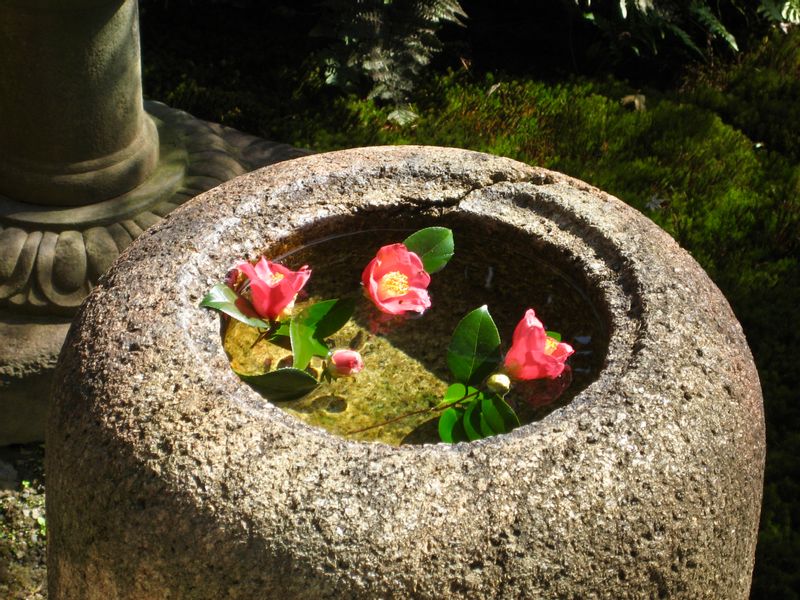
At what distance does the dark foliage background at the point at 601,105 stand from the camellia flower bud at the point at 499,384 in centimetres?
154

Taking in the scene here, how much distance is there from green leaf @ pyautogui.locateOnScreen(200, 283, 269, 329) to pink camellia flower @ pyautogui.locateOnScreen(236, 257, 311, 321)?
2 cm

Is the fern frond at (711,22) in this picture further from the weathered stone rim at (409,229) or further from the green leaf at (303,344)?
the green leaf at (303,344)

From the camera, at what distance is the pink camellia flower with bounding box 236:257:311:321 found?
1879 millimetres

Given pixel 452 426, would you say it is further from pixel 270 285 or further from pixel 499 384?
pixel 270 285

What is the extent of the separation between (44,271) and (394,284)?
5.06 feet

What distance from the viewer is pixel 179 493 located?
1.51 meters

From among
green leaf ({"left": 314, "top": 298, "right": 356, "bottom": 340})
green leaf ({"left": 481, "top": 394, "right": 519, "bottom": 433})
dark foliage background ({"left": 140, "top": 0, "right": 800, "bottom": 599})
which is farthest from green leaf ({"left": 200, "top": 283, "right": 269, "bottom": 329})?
dark foliage background ({"left": 140, "top": 0, "right": 800, "bottom": 599})

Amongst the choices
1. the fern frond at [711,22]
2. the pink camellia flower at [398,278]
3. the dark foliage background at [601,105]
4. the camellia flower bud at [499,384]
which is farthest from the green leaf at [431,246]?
the fern frond at [711,22]

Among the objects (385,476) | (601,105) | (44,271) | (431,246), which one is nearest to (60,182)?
(44,271)

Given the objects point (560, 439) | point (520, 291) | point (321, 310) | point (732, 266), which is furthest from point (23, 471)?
point (732, 266)

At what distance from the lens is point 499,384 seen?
1889mm

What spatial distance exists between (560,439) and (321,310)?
65 centimetres

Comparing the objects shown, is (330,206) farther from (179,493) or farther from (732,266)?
(732,266)

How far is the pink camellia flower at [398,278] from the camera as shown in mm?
1984
